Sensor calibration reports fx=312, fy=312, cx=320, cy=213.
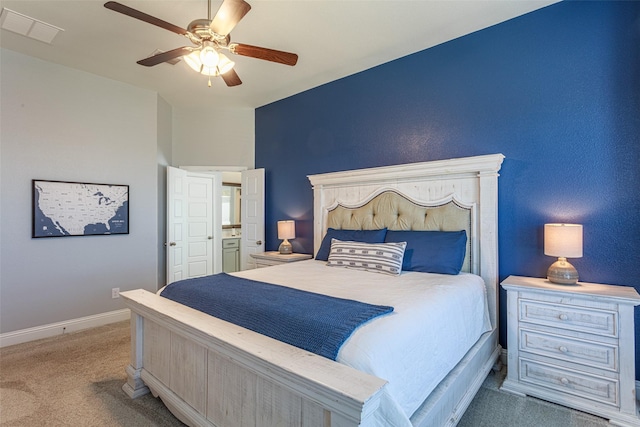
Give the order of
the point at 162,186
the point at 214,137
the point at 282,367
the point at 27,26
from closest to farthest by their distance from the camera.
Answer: the point at 282,367 < the point at 27,26 < the point at 162,186 < the point at 214,137

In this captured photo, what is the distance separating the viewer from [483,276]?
262 cm

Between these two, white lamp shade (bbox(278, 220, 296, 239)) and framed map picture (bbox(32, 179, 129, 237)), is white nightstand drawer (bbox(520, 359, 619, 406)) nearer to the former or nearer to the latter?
white lamp shade (bbox(278, 220, 296, 239))

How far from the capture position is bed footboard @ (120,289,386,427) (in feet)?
3.34

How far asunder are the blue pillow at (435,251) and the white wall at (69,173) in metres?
3.25

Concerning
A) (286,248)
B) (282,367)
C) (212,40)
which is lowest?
(282,367)

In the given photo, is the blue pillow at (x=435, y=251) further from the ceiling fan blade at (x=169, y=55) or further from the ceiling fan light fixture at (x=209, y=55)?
the ceiling fan blade at (x=169, y=55)

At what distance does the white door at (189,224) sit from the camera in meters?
4.32

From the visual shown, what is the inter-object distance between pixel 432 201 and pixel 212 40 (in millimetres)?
2217

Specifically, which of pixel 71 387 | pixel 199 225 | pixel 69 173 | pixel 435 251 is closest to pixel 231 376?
pixel 71 387

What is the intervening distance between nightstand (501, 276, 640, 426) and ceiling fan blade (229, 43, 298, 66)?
228 cm

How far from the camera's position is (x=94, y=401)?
2.06 m

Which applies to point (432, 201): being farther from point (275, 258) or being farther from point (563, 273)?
point (275, 258)

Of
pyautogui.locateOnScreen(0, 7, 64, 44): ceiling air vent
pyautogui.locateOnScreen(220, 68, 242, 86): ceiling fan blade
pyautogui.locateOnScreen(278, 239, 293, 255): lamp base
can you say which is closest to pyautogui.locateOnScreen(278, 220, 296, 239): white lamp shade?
pyautogui.locateOnScreen(278, 239, 293, 255): lamp base

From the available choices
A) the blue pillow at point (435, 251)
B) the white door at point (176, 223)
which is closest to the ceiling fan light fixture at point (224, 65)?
the blue pillow at point (435, 251)
